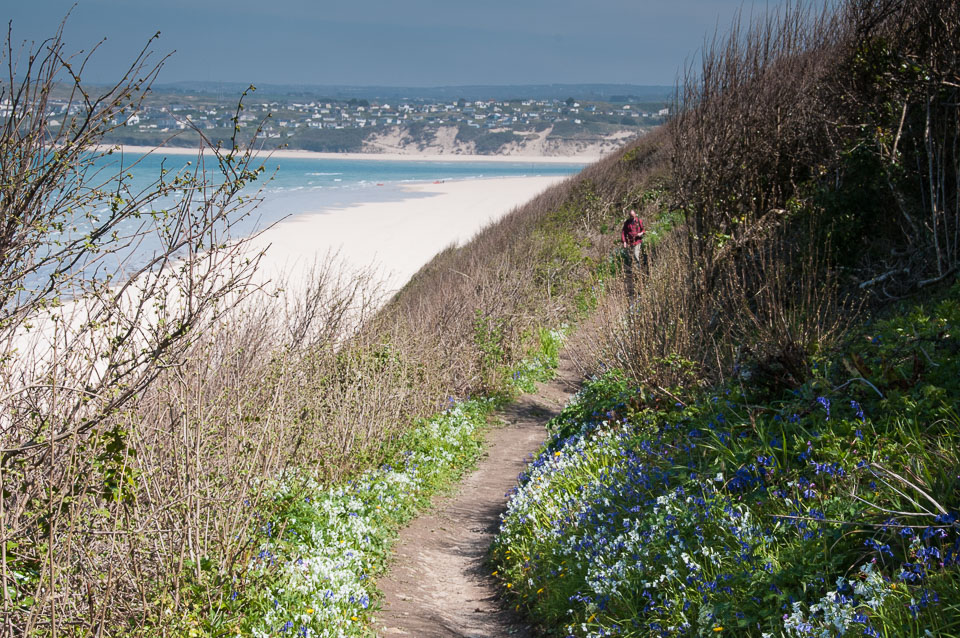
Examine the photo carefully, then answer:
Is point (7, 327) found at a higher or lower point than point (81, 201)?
lower

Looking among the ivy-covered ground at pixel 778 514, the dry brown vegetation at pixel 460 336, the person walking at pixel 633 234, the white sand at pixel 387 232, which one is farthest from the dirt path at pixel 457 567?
the white sand at pixel 387 232

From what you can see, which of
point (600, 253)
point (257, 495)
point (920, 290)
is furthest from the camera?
point (600, 253)

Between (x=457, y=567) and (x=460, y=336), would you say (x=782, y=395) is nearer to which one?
(x=457, y=567)

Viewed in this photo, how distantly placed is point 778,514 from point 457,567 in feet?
11.7

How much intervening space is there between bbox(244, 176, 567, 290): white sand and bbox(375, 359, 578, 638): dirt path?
1516 centimetres

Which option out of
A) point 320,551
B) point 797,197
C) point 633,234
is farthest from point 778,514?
point 633,234

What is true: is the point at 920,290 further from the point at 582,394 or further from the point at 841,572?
the point at 841,572

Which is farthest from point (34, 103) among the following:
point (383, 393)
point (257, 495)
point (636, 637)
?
point (383, 393)

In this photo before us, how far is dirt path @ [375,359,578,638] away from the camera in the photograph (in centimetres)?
545

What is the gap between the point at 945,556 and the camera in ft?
10.6

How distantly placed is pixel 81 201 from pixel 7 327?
0.60m

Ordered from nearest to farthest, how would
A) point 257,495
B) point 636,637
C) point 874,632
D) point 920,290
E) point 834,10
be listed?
point 874,632
point 636,637
point 257,495
point 920,290
point 834,10

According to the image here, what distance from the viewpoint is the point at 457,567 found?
22.2 feet

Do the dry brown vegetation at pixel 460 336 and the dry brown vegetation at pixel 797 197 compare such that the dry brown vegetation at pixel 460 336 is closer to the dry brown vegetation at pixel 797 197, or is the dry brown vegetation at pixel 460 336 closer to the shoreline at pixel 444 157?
the dry brown vegetation at pixel 797 197
